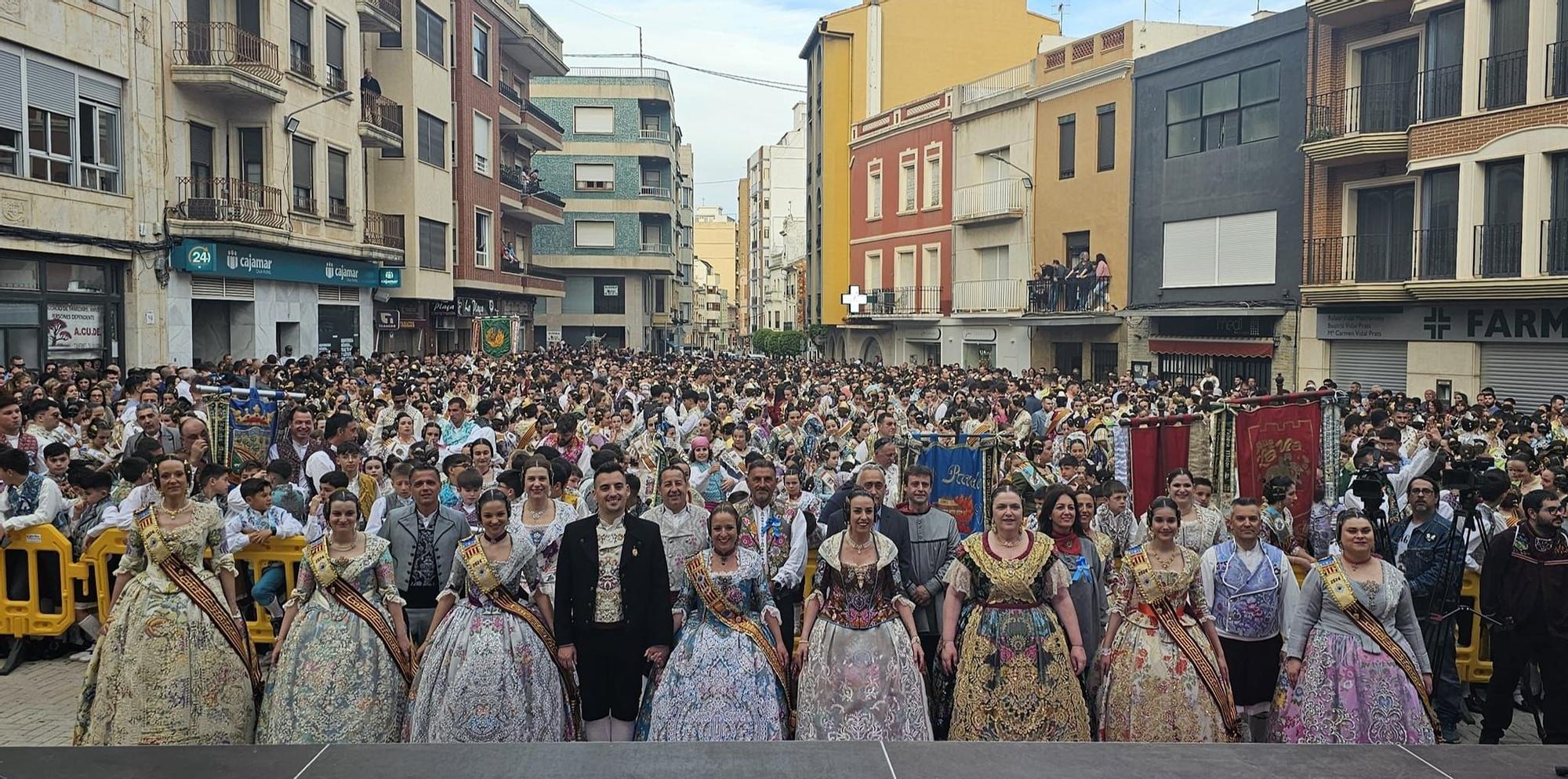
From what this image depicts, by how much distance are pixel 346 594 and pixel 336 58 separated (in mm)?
24104

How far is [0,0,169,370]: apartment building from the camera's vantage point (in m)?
17.5

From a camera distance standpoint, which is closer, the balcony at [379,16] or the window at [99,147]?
the window at [99,147]

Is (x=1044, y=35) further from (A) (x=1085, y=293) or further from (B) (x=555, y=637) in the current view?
(B) (x=555, y=637)

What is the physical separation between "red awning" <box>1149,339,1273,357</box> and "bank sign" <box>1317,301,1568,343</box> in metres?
1.74

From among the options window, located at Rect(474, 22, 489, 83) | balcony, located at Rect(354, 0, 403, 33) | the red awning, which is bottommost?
the red awning

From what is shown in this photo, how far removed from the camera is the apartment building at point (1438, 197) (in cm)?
1997

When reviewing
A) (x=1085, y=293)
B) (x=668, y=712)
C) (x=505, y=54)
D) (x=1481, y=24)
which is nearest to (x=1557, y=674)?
(x=668, y=712)

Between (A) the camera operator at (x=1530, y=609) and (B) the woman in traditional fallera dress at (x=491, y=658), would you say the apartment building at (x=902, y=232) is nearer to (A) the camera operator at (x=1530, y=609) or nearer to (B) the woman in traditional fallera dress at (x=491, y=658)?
(A) the camera operator at (x=1530, y=609)

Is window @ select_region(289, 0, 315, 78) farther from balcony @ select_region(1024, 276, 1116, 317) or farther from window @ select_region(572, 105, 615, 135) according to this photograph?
window @ select_region(572, 105, 615, 135)

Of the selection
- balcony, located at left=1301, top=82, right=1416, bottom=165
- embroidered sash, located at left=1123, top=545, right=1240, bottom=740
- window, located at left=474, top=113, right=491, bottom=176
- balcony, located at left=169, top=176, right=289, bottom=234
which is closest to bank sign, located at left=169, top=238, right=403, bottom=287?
balcony, located at left=169, top=176, right=289, bottom=234

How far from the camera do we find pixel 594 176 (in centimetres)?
6075

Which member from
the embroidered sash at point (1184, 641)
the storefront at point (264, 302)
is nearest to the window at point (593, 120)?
the storefront at point (264, 302)

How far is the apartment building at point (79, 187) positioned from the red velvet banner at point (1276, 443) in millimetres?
16810

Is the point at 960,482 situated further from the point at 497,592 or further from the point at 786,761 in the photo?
the point at 786,761
